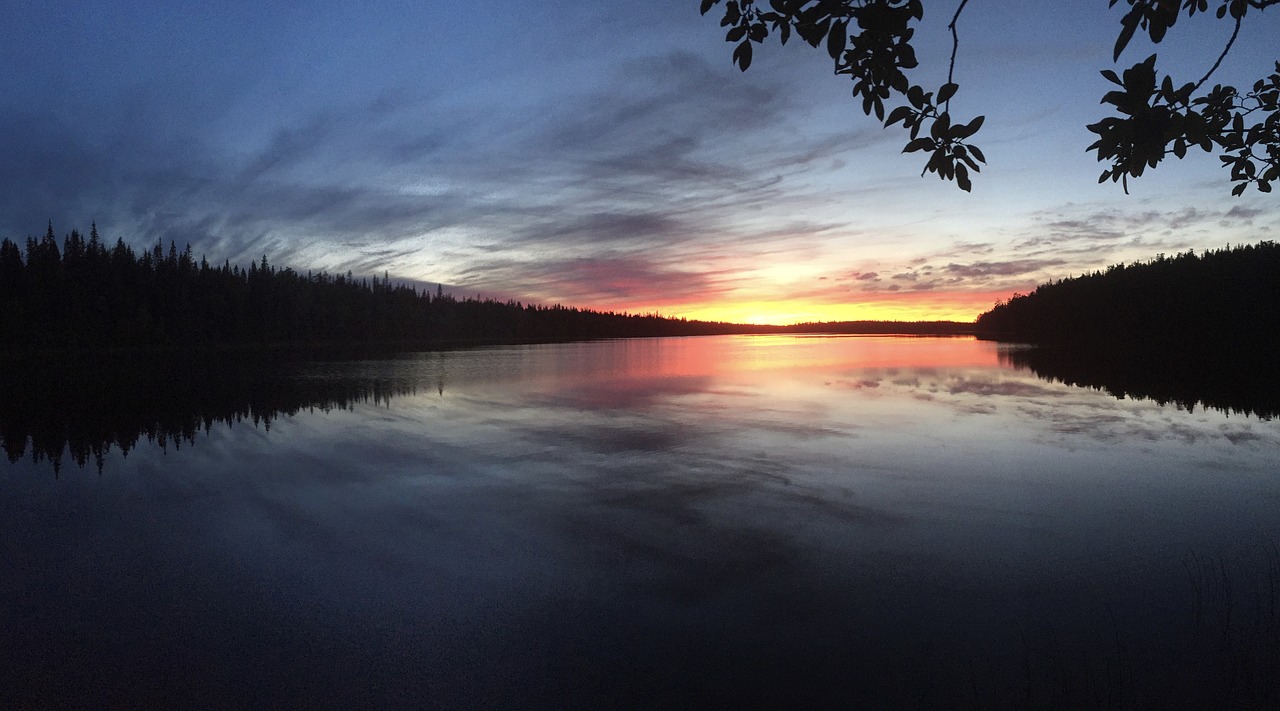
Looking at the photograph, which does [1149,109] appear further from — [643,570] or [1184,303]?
[1184,303]

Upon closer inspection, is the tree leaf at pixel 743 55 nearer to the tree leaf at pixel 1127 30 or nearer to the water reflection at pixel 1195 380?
the tree leaf at pixel 1127 30

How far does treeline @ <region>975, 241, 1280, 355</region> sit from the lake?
256 ft

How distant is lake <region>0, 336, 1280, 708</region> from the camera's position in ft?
20.5

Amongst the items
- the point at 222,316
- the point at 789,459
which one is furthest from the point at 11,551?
the point at 222,316

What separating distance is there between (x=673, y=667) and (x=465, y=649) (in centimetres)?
225

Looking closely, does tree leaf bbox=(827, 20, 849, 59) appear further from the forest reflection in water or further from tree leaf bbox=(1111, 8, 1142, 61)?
the forest reflection in water

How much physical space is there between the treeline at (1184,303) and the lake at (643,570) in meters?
77.9

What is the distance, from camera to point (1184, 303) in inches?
3337

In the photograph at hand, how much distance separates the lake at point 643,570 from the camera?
20.5 feet

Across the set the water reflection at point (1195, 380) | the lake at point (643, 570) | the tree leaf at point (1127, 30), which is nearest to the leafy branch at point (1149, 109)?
the tree leaf at point (1127, 30)

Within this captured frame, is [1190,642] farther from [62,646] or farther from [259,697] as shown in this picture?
[62,646]

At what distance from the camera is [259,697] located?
19.6 ft

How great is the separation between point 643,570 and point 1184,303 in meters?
106

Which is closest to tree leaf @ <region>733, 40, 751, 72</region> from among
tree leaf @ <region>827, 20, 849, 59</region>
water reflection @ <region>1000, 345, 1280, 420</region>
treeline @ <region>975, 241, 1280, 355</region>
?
tree leaf @ <region>827, 20, 849, 59</region>
